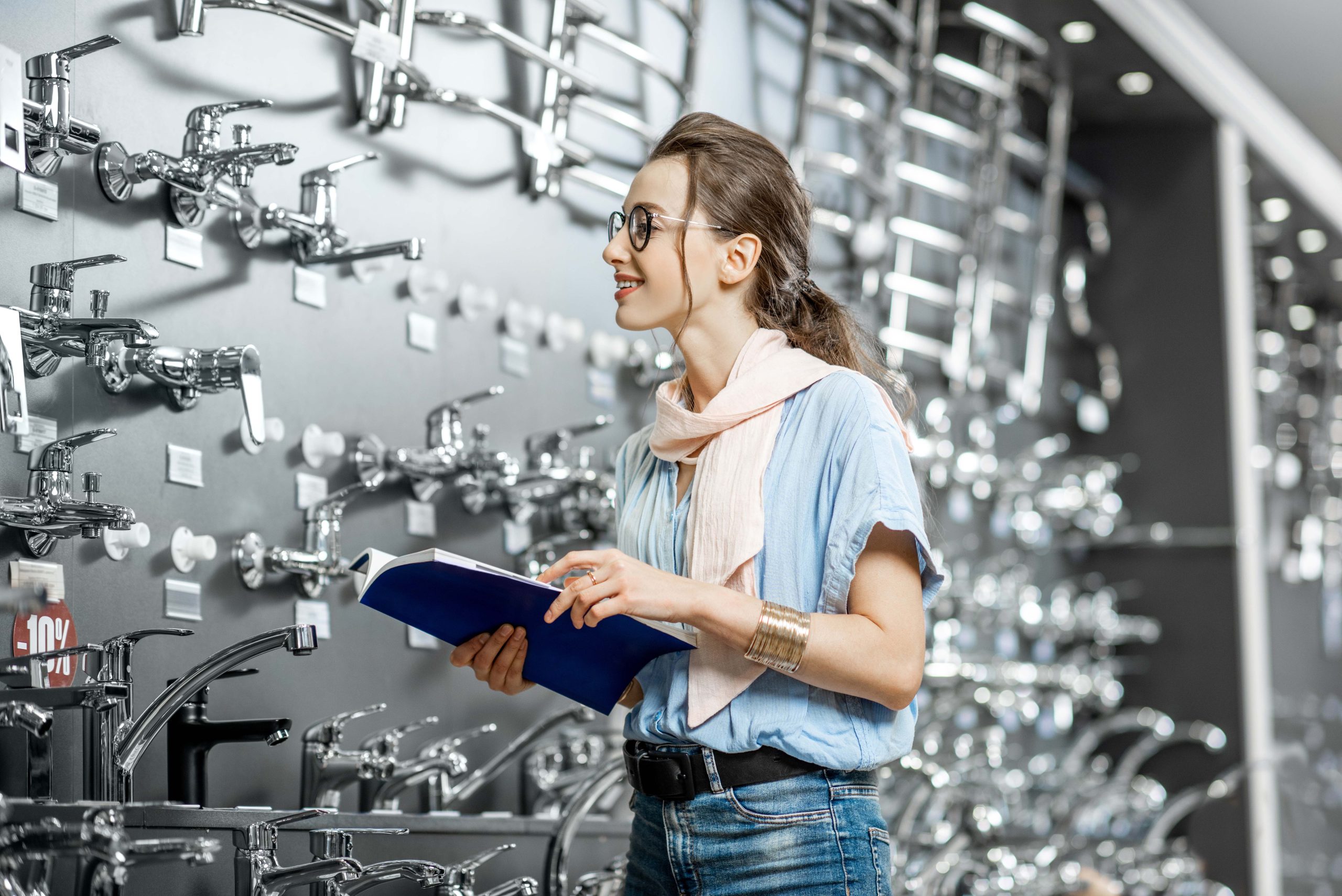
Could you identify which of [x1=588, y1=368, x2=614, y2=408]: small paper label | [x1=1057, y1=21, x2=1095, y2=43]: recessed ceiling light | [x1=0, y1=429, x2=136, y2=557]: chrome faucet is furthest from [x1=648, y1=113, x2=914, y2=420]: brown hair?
[x1=1057, y1=21, x2=1095, y2=43]: recessed ceiling light

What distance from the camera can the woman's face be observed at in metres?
1.42

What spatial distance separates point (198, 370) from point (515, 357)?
2.65 feet

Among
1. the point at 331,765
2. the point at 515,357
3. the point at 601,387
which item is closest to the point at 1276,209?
the point at 601,387

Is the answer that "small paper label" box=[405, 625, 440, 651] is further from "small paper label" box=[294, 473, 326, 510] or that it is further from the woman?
the woman

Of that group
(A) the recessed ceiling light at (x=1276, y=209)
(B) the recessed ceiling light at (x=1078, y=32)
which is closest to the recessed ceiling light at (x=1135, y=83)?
(B) the recessed ceiling light at (x=1078, y=32)

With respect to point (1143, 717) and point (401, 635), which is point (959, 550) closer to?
point (1143, 717)

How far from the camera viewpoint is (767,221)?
4.77ft

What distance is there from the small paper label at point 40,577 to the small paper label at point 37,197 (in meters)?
0.39

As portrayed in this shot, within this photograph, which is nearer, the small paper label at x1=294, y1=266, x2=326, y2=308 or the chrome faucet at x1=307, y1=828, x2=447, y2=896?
the chrome faucet at x1=307, y1=828, x2=447, y2=896

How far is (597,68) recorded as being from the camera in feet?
8.94

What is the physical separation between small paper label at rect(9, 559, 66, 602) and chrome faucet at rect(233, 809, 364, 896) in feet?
1.24

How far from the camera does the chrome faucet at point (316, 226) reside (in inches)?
75.2

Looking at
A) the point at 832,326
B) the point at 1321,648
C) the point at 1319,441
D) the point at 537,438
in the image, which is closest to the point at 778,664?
the point at 832,326

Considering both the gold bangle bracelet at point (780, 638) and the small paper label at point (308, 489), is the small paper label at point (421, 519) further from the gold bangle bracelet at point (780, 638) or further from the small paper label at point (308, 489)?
the gold bangle bracelet at point (780, 638)
